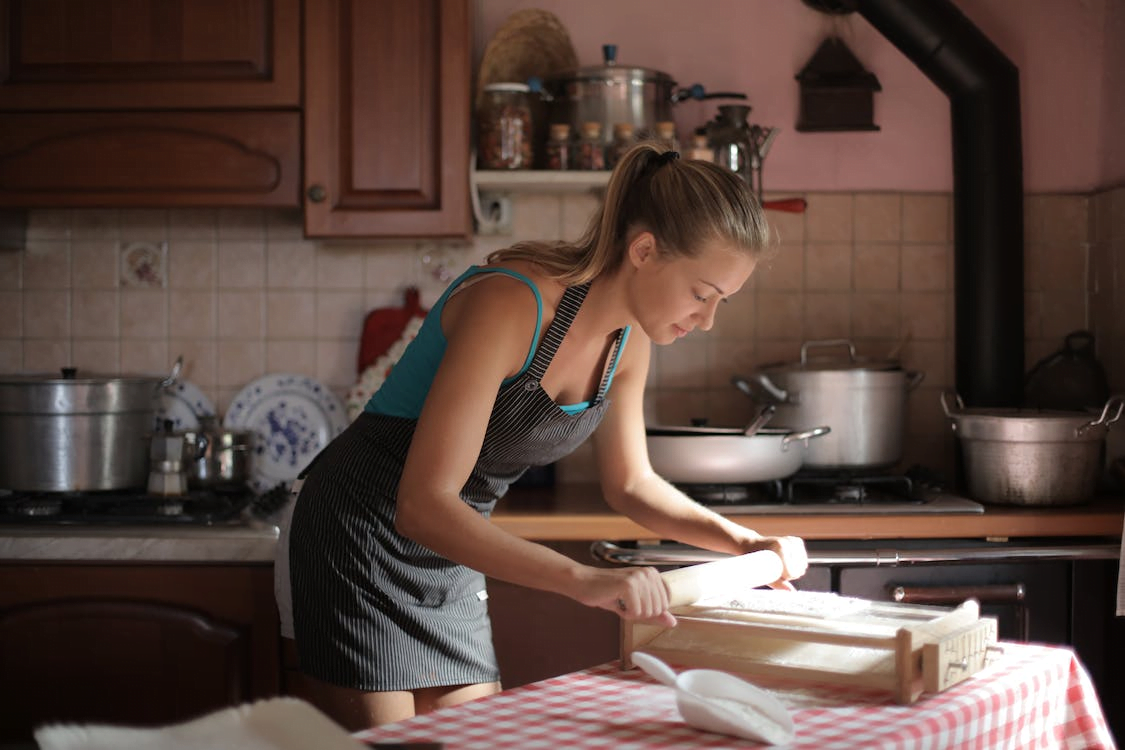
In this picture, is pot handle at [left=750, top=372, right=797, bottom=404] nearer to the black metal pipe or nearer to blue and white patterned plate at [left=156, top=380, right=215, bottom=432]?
the black metal pipe

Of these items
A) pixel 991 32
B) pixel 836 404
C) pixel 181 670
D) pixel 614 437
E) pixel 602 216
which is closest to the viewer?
pixel 602 216

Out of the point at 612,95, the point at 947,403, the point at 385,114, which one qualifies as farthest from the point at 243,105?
the point at 947,403

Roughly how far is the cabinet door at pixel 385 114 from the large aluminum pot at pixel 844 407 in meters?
0.76

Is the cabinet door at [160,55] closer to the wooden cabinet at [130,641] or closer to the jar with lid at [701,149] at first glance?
the jar with lid at [701,149]

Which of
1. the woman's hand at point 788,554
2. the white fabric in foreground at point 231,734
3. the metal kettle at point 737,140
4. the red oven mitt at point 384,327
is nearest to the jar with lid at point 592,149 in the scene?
the metal kettle at point 737,140

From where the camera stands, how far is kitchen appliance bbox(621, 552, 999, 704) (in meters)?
1.25

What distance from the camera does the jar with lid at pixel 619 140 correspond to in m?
2.58

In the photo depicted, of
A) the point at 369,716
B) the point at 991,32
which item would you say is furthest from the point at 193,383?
the point at 991,32

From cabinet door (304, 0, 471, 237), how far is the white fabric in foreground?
5.22 ft

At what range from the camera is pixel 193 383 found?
288cm

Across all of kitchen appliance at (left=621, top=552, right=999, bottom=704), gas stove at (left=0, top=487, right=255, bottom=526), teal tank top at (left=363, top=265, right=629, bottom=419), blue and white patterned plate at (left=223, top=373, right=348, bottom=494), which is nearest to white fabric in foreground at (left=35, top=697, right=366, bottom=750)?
kitchen appliance at (left=621, top=552, right=999, bottom=704)

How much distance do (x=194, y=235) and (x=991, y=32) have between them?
190 centimetres

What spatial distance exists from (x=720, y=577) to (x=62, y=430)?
1.62 m

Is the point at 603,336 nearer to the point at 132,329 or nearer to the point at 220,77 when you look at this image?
the point at 220,77
